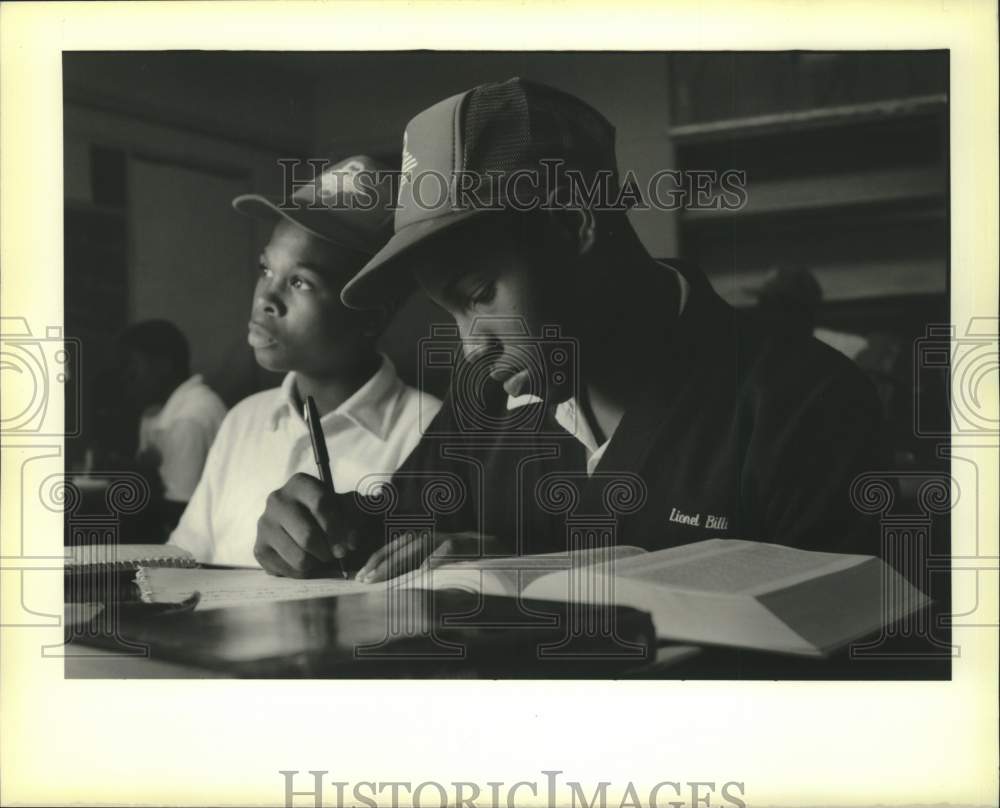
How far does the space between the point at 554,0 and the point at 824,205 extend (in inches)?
30.1

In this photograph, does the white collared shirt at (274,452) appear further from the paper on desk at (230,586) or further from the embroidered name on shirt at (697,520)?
the embroidered name on shirt at (697,520)

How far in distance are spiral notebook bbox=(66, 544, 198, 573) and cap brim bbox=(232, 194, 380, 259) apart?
30.8 inches

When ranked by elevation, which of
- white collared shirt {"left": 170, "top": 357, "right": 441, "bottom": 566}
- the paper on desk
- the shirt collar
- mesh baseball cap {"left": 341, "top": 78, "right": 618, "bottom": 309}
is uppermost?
mesh baseball cap {"left": 341, "top": 78, "right": 618, "bottom": 309}

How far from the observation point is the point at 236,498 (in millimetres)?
2428

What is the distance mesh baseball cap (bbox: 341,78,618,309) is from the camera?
235cm

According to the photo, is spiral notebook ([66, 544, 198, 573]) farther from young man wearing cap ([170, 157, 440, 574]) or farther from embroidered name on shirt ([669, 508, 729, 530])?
embroidered name on shirt ([669, 508, 729, 530])

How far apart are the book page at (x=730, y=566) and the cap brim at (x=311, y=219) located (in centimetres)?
93

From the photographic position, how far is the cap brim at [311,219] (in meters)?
2.39

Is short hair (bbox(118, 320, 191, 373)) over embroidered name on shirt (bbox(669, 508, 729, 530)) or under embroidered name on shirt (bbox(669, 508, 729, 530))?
over

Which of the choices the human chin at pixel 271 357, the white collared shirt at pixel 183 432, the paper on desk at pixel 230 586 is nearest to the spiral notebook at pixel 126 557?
the paper on desk at pixel 230 586

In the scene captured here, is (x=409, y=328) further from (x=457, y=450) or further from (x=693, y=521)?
(x=693, y=521)

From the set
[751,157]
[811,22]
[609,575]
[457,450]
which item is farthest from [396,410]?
[811,22]

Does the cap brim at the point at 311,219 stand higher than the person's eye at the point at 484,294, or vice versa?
the cap brim at the point at 311,219

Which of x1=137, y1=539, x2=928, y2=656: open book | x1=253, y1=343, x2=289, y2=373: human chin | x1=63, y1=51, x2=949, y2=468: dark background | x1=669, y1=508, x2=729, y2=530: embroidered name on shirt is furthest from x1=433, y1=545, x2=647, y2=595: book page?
x1=253, y1=343, x2=289, y2=373: human chin
